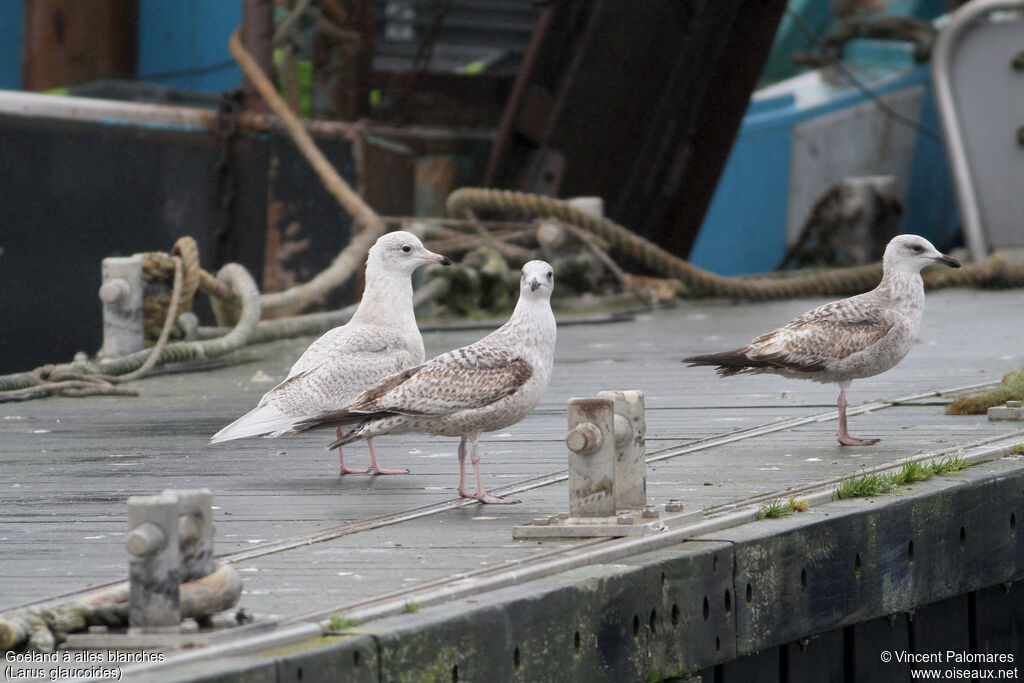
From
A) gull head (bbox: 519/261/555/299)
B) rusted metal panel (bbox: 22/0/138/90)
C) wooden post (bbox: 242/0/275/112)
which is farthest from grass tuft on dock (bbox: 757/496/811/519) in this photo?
rusted metal panel (bbox: 22/0/138/90)

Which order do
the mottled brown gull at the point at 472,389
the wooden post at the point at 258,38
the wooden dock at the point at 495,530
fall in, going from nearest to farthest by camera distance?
1. the wooden dock at the point at 495,530
2. the mottled brown gull at the point at 472,389
3. the wooden post at the point at 258,38

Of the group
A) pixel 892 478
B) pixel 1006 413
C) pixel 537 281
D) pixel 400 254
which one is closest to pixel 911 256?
pixel 1006 413

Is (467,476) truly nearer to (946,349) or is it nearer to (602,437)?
(602,437)

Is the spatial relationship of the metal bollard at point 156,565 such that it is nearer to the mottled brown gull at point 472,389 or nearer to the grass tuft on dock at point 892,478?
the mottled brown gull at point 472,389

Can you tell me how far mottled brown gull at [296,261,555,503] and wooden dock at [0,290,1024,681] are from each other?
0.24 metres

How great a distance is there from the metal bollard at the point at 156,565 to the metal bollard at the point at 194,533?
102 millimetres

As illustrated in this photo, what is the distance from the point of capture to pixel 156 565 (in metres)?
2.97

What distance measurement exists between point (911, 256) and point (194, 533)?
3990 millimetres

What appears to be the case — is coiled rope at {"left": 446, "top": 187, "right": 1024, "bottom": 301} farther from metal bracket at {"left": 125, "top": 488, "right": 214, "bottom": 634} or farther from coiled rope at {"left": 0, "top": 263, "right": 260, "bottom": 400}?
metal bracket at {"left": 125, "top": 488, "right": 214, "bottom": 634}

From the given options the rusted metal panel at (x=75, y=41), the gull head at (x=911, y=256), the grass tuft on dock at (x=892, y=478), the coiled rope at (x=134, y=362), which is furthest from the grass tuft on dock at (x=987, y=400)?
the rusted metal panel at (x=75, y=41)

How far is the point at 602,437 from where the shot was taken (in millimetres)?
4082

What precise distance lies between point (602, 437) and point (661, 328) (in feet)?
23.8

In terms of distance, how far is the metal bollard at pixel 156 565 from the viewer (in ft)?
9.73

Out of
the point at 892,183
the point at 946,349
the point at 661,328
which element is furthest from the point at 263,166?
the point at 892,183
